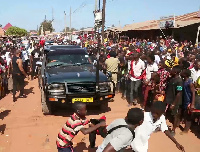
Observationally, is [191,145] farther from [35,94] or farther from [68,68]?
[35,94]

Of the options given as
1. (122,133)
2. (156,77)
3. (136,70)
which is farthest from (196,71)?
(122,133)

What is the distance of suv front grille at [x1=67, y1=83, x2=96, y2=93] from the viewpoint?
6.90 m

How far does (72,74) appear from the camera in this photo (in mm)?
7246

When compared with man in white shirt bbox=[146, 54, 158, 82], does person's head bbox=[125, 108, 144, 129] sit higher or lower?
lower

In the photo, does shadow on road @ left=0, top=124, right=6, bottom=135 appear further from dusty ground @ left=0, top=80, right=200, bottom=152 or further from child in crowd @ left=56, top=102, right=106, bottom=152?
child in crowd @ left=56, top=102, right=106, bottom=152

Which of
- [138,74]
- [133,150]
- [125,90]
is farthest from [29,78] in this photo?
[133,150]

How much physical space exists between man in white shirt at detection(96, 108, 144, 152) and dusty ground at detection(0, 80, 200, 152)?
2.55 m

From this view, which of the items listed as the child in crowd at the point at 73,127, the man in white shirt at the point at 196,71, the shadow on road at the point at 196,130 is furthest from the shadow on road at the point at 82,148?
the man in white shirt at the point at 196,71

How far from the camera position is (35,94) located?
33.9 ft

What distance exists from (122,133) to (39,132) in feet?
12.6

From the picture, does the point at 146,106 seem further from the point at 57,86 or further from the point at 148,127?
the point at 148,127

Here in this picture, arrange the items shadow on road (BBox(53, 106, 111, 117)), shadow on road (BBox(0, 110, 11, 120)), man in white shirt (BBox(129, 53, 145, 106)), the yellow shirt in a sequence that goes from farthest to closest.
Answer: the yellow shirt → man in white shirt (BBox(129, 53, 145, 106)) → shadow on road (BBox(53, 106, 111, 117)) → shadow on road (BBox(0, 110, 11, 120))

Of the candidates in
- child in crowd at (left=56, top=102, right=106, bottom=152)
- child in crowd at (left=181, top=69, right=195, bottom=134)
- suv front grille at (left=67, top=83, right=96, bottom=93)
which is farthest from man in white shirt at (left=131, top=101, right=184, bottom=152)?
suv front grille at (left=67, top=83, right=96, bottom=93)

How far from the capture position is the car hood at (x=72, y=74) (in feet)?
22.8
